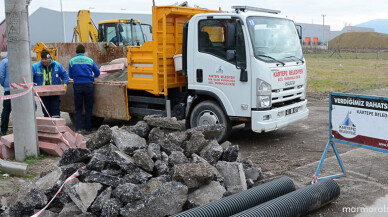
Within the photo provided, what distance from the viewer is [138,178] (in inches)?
192

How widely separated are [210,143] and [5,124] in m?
5.24

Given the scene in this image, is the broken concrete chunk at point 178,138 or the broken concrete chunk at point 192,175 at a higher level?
the broken concrete chunk at point 178,138

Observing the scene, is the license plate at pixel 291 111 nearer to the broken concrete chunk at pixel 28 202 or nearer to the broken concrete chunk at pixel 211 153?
→ the broken concrete chunk at pixel 211 153

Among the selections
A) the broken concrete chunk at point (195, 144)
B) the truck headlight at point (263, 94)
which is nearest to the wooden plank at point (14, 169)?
the broken concrete chunk at point (195, 144)

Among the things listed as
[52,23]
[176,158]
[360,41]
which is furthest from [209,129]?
[360,41]

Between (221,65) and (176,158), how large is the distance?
9.42 feet

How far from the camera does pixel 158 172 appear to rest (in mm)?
5133

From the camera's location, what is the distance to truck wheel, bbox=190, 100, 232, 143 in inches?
313

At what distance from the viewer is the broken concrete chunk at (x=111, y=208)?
433 cm

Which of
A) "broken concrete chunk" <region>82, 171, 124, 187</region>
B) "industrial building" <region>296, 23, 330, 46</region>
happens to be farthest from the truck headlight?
"industrial building" <region>296, 23, 330, 46</region>

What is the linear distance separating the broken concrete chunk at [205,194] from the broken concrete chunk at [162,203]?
0.13m

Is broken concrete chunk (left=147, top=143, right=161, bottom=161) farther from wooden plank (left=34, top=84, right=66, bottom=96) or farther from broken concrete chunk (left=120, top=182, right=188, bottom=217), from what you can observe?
wooden plank (left=34, top=84, right=66, bottom=96)

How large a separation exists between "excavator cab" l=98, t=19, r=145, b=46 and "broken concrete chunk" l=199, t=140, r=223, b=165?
10462mm

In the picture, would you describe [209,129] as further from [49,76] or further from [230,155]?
[49,76]
